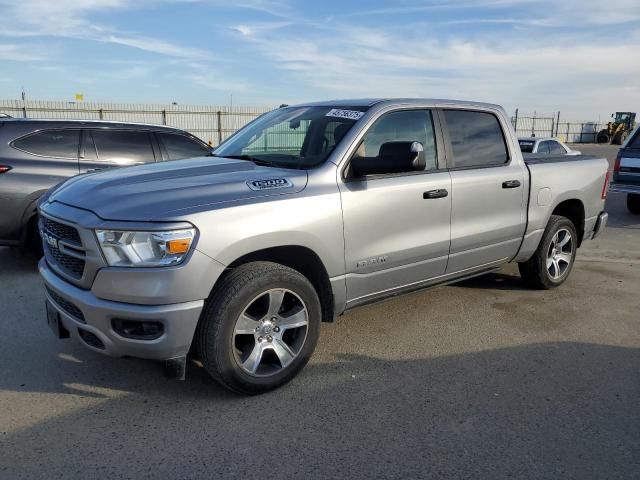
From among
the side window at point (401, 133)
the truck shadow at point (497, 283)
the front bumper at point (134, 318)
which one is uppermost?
the side window at point (401, 133)

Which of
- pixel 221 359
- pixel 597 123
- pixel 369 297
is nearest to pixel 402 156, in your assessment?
pixel 369 297

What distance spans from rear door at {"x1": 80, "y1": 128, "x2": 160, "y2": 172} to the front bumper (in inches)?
147

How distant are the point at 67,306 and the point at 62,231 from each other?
18.0 inches

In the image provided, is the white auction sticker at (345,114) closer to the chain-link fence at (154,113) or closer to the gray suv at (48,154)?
the gray suv at (48,154)

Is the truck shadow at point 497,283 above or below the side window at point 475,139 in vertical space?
below

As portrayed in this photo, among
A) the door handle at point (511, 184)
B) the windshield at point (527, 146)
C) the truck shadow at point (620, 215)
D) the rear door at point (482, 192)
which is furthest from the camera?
the windshield at point (527, 146)

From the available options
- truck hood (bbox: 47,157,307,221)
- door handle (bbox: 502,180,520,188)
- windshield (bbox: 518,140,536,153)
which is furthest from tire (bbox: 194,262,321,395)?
windshield (bbox: 518,140,536,153)

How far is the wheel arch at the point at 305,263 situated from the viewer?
135 inches

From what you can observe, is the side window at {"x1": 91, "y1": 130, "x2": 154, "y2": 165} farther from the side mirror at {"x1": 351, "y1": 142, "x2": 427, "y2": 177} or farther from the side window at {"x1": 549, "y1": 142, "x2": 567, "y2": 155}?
the side window at {"x1": 549, "y1": 142, "x2": 567, "y2": 155}

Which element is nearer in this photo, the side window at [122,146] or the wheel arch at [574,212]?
the wheel arch at [574,212]

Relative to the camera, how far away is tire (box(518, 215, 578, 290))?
17.8ft

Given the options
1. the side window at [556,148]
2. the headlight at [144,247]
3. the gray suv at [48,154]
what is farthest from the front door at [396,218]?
the side window at [556,148]

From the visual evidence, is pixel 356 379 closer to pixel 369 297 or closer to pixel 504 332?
pixel 369 297

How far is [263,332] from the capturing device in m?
3.42
